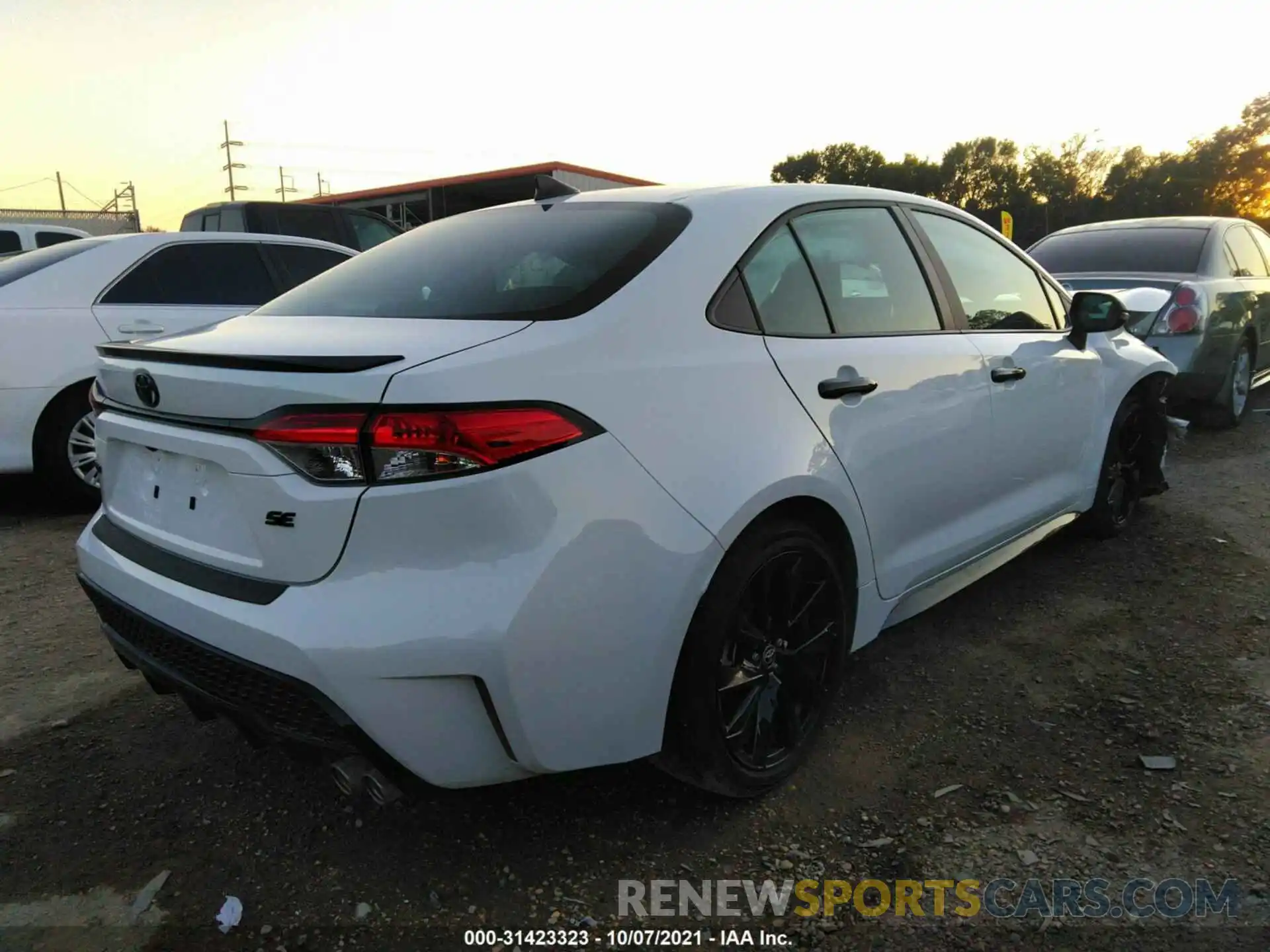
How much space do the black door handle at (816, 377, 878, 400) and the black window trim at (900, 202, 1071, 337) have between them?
2.44 ft

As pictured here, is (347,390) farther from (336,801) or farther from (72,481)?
(72,481)

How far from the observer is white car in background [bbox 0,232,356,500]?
4645 millimetres

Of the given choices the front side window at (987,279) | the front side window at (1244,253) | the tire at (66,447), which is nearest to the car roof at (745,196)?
the front side window at (987,279)

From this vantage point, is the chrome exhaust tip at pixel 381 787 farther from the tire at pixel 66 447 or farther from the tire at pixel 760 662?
the tire at pixel 66 447

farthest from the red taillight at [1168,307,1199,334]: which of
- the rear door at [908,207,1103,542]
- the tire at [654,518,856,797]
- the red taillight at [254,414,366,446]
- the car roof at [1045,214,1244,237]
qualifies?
the red taillight at [254,414,366,446]

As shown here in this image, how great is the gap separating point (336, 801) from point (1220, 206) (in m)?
52.8

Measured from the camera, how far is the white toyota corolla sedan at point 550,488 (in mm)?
1715

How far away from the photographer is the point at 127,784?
2.49 metres

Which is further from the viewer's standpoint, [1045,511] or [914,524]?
[1045,511]

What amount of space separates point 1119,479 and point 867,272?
2.21m

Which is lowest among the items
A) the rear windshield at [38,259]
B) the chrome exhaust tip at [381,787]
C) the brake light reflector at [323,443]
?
the chrome exhaust tip at [381,787]

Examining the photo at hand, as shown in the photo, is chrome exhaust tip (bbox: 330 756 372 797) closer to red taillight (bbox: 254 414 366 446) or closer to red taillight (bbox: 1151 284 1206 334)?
red taillight (bbox: 254 414 366 446)

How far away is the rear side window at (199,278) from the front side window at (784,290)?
4.11 m

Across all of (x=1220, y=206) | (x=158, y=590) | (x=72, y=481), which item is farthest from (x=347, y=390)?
(x=1220, y=206)
